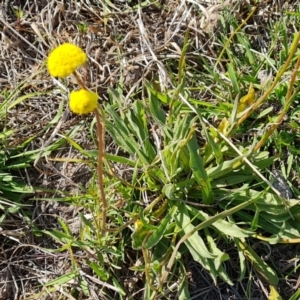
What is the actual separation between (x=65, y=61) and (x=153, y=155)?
2.94 feet

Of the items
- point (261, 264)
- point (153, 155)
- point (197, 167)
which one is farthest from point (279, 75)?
point (261, 264)

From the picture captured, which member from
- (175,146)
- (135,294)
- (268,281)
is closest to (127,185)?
(175,146)

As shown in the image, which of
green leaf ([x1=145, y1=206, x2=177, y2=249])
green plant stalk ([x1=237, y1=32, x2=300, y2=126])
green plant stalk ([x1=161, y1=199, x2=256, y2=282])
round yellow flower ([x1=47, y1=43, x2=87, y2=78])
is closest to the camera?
round yellow flower ([x1=47, y1=43, x2=87, y2=78])

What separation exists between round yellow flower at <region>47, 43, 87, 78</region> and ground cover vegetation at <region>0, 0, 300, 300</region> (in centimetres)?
58

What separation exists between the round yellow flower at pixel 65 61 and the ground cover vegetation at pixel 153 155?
0.58m

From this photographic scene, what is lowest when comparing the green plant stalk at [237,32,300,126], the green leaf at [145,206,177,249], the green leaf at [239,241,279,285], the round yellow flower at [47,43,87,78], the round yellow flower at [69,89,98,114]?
the green leaf at [239,241,279,285]

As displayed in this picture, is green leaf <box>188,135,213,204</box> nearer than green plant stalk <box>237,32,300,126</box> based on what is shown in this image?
No

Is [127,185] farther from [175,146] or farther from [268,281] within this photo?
[268,281]

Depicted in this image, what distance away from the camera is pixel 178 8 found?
94.3 inches

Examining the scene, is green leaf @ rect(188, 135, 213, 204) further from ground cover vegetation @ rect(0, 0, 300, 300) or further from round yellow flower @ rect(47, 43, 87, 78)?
round yellow flower @ rect(47, 43, 87, 78)

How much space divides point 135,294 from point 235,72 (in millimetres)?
945

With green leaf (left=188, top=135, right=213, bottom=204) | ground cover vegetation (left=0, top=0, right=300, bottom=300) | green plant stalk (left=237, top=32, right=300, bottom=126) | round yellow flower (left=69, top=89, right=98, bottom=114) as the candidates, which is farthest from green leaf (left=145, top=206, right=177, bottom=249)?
round yellow flower (left=69, top=89, right=98, bottom=114)

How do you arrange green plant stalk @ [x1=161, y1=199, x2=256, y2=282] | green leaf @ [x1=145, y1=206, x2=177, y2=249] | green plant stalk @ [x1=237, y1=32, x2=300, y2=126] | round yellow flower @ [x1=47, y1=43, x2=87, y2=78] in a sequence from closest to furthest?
round yellow flower @ [x1=47, y1=43, x2=87, y2=78], green plant stalk @ [x1=237, y1=32, x2=300, y2=126], green plant stalk @ [x1=161, y1=199, x2=256, y2=282], green leaf @ [x1=145, y1=206, x2=177, y2=249]

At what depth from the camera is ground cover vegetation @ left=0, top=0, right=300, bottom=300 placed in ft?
6.54
